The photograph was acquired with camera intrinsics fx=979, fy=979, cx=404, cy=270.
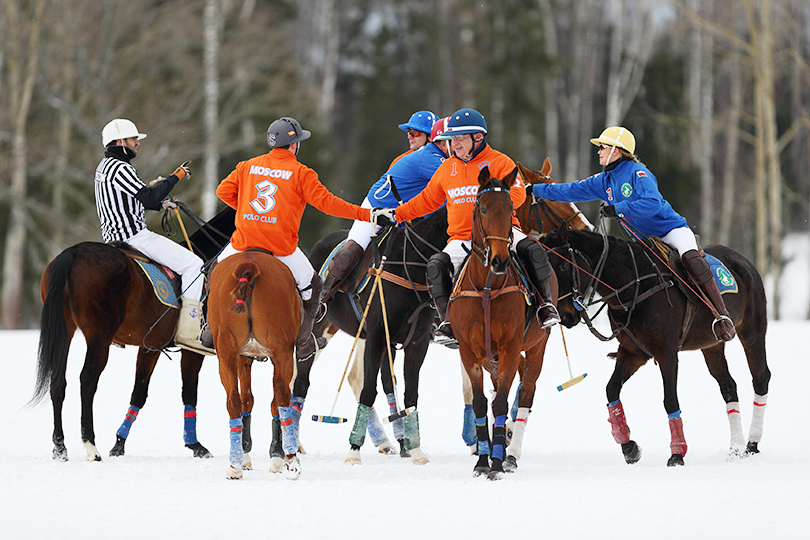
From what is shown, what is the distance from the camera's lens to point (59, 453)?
8.29 meters

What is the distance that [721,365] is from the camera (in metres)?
9.27

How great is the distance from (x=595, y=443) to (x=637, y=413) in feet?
6.40

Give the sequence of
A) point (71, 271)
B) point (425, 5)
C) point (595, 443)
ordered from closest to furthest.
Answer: point (71, 271) → point (595, 443) → point (425, 5)

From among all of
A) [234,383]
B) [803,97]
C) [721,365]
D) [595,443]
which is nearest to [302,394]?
[234,383]

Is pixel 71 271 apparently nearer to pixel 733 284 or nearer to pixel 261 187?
pixel 261 187

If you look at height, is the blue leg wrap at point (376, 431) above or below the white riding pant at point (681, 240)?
below

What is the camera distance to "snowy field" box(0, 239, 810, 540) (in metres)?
5.60

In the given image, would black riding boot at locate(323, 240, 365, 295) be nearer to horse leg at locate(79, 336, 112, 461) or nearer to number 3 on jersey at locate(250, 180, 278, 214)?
number 3 on jersey at locate(250, 180, 278, 214)

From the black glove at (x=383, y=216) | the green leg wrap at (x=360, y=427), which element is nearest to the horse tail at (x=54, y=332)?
the green leg wrap at (x=360, y=427)

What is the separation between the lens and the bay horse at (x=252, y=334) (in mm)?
7066

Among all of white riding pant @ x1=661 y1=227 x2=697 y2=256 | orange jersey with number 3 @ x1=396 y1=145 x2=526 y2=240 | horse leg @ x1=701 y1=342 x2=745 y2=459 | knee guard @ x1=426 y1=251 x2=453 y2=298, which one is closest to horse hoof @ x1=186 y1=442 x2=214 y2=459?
knee guard @ x1=426 y1=251 x2=453 y2=298

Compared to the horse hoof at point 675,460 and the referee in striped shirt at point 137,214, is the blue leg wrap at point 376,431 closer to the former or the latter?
the referee in striped shirt at point 137,214

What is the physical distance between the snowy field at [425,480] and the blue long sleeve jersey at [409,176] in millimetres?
2377

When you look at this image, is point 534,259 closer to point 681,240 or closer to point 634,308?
point 634,308
